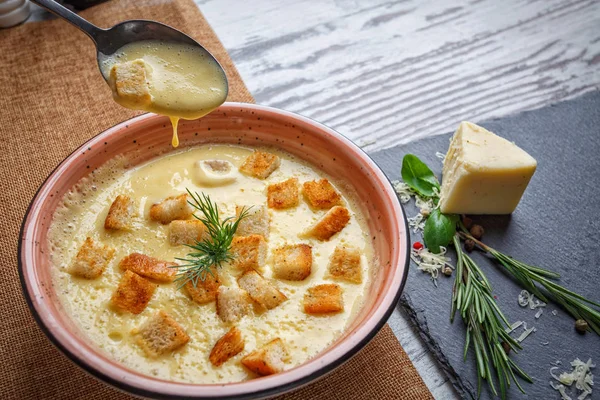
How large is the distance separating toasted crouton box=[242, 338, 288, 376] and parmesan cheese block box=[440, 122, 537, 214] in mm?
1086

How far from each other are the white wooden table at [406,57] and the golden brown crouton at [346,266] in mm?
994

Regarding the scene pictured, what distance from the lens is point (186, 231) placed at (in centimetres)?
206

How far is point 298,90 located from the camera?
10.4ft

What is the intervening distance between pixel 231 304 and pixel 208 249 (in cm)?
21

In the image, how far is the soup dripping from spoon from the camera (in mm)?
2102

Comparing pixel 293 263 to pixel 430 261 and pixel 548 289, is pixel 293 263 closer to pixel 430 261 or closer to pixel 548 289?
pixel 430 261

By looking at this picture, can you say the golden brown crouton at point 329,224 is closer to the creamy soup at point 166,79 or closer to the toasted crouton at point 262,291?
the toasted crouton at point 262,291

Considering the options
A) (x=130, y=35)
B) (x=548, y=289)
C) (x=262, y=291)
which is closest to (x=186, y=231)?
(x=262, y=291)

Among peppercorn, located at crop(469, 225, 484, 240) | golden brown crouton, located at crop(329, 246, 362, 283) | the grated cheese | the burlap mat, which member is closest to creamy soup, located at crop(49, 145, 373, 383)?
golden brown crouton, located at crop(329, 246, 362, 283)

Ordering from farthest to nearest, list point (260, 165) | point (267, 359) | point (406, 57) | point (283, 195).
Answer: point (406, 57)
point (260, 165)
point (283, 195)
point (267, 359)

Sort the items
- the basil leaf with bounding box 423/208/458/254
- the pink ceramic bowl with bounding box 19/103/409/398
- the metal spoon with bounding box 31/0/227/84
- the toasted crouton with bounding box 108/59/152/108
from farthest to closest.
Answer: the basil leaf with bounding box 423/208/458/254
the metal spoon with bounding box 31/0/227/84
the toasted crouton with bounding box 108/59/152/108
the pink ceramic bowl with bounding box 19/103/409/398

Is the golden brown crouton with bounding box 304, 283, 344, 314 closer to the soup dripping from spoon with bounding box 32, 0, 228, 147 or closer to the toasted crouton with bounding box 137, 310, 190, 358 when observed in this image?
the toasted crouton with bounding box 137, 310, 190, 358

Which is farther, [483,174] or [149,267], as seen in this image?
[483,174]

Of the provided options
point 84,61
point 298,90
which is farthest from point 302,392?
point 84,61
